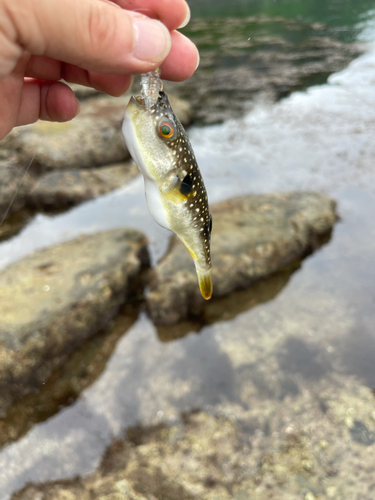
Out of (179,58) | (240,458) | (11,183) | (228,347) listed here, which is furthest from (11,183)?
(240,458)

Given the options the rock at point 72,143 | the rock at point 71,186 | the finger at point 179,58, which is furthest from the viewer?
the rock at point 72,143

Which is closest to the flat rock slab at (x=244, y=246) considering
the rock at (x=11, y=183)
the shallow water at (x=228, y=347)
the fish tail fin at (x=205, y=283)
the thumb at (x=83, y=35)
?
the shallow water at (x=228, y=347)

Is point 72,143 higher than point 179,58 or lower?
lower

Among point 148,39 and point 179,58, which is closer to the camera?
point 148,39

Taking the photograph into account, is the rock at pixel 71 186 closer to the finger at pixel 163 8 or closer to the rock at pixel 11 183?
the rock at pixel 11 183

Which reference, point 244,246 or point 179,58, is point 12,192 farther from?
point 179,58

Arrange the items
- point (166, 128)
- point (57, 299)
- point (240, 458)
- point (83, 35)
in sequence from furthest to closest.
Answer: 1. point (57, 299)
2. point (240, 458)
3. point (166, 128)
4. point (83, 35)

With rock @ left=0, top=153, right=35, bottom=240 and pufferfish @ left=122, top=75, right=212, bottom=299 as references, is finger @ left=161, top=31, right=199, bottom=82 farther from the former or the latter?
rock @ left=0, top=153, right=35, bottom=240

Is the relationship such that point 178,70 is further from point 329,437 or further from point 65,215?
point 65,215

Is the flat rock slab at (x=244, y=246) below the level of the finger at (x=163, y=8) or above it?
below
